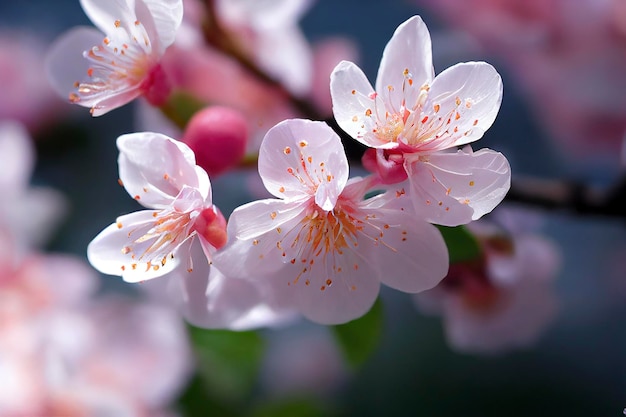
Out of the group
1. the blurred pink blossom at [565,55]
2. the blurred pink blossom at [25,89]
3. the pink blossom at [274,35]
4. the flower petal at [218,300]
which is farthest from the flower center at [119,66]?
the blurred pink blossom at [25,89]

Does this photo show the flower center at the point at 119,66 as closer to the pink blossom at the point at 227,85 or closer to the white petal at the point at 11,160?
the pink blossom at the point at 227,85

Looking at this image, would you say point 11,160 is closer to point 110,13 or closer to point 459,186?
point 110,13

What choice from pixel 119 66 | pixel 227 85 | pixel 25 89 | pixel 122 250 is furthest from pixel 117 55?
pixel 25 89

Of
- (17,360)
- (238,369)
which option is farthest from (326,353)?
(17,360)

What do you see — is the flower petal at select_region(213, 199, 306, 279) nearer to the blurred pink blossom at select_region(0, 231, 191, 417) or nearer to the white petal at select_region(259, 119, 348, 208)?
the white petal at select_region(259, 119, 348, 208)

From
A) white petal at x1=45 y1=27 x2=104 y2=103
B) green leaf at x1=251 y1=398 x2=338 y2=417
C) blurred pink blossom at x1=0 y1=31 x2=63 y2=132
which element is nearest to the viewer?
white petal at x1=45 y1=27 x2=104 y2=103

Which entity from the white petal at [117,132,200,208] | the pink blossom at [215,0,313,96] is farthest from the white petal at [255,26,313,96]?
the white petal at [117,132,200,208]
